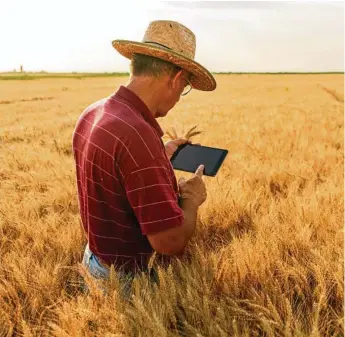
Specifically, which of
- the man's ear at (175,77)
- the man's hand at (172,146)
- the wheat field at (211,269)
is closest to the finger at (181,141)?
the man's hand at (172,146)

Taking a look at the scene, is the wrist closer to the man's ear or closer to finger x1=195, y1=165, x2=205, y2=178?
finger x1=195, y1=165, x2=205, y2=178

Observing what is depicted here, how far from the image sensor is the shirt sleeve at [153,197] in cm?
157

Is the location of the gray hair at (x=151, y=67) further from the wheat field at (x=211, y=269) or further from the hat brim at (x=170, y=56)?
the wheat field at (x=211, y=269)

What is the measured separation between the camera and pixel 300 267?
189cm

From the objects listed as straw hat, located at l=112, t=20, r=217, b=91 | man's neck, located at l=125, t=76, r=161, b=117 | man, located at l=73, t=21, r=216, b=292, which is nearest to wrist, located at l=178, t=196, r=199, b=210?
man, located at l=73, t=21, r=216, b=292

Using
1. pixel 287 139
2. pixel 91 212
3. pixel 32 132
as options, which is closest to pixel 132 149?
pixel 91 212

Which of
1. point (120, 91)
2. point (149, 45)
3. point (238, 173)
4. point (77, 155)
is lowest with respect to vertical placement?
point (238, 173)

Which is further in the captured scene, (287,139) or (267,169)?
(287,139)

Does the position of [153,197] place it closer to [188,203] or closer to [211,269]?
[188,203]

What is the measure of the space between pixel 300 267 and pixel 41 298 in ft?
3.65

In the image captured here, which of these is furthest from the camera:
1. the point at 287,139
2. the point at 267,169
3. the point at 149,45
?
the point at 287,139

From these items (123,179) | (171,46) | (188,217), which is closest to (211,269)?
(188,217)

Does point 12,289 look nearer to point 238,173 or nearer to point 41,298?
point 41,298

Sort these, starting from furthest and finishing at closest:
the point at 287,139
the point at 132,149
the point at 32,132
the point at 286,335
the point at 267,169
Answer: the point at 32,132 < the point at 287,139 < the point at 267,169 < the point at 132,149 < the point at 286,335
